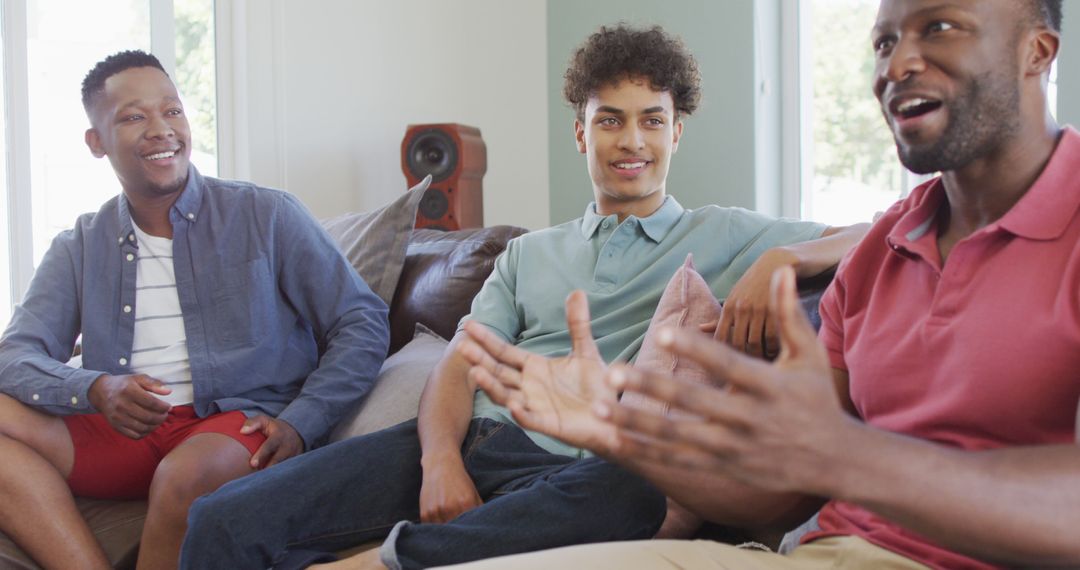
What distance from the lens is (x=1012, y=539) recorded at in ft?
3.04

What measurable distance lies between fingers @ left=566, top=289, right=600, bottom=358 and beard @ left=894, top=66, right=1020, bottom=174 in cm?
46

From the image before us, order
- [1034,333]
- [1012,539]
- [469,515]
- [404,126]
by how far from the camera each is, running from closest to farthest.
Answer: [1012,539] < [1034,333] < [469,515] < [404,126]

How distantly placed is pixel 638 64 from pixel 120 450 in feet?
4.18

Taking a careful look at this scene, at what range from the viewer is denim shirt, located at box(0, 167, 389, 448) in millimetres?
2154

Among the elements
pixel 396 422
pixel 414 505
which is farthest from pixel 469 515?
pixel 396 422

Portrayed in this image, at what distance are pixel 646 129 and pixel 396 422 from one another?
756mm

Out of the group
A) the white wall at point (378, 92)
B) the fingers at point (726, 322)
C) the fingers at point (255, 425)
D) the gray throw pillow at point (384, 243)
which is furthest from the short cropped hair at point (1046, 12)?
the white wall at point (378, 92)

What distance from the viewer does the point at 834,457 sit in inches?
34.0

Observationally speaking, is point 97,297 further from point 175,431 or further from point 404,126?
point 404,126

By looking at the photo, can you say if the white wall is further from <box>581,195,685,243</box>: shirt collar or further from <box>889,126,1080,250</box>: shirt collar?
<box>889,126,1080,250</box>: shirt collar

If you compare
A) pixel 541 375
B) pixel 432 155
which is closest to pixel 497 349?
pixel 541 375

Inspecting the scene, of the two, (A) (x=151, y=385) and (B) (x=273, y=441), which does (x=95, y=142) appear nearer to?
(A) (x=151, y=385)

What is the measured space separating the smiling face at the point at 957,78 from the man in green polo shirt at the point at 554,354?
427 mm

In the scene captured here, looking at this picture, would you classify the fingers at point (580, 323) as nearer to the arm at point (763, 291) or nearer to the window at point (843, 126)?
the arm at point (763, 291)
